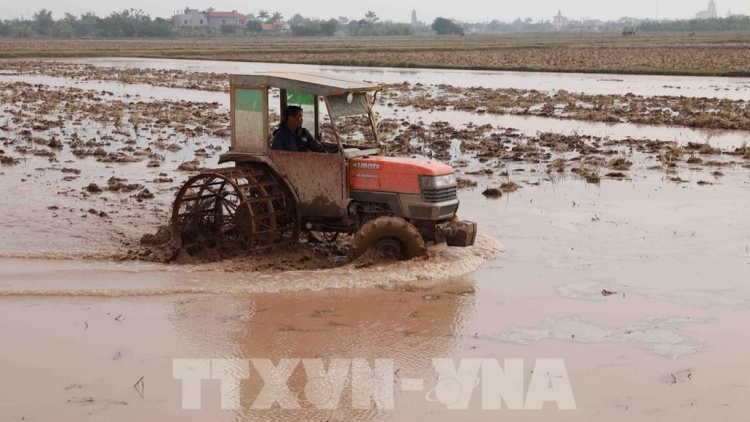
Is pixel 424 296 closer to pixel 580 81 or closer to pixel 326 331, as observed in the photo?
pixel 326 331

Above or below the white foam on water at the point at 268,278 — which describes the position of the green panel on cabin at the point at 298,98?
above

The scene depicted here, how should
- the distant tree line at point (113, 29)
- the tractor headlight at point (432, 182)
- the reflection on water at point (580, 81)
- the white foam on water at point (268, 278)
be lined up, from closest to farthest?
the white foam on water at point (268, 278)
the tractor headlight at point (432, 182)
the reflection on water at point (580, 81)
the distant tree line at point (113, 29)

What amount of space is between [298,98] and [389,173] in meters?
1.54

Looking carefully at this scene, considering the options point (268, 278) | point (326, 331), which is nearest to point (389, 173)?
point (268, 278)

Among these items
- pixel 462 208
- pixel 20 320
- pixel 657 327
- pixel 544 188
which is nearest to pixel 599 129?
pixel 544 188

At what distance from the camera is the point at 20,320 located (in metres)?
8.55

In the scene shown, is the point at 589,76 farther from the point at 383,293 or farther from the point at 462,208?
the point at 383,293

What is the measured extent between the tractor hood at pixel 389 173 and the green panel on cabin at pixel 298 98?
1.00 metres

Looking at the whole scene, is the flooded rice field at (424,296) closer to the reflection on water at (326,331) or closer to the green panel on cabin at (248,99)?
the reflection on water at (326,331)

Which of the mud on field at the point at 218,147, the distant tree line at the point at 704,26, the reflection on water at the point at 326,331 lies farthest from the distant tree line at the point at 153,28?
the reflection on water at the point at 326,331

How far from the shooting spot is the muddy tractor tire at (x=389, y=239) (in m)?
9.75

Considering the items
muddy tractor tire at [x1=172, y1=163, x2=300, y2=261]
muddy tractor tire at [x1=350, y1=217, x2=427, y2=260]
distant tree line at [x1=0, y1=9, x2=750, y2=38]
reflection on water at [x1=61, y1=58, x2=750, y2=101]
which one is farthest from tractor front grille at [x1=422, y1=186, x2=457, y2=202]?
distant tree line at [x1=0, y1=9, x2=750, y2=38]

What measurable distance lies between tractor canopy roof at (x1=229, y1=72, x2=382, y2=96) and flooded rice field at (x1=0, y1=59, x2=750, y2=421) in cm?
190

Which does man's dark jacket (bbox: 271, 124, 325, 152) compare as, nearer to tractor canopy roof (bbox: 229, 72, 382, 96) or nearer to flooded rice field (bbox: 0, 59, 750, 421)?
tractor canopy roof (bbox: 229, 72, 382, 96)
